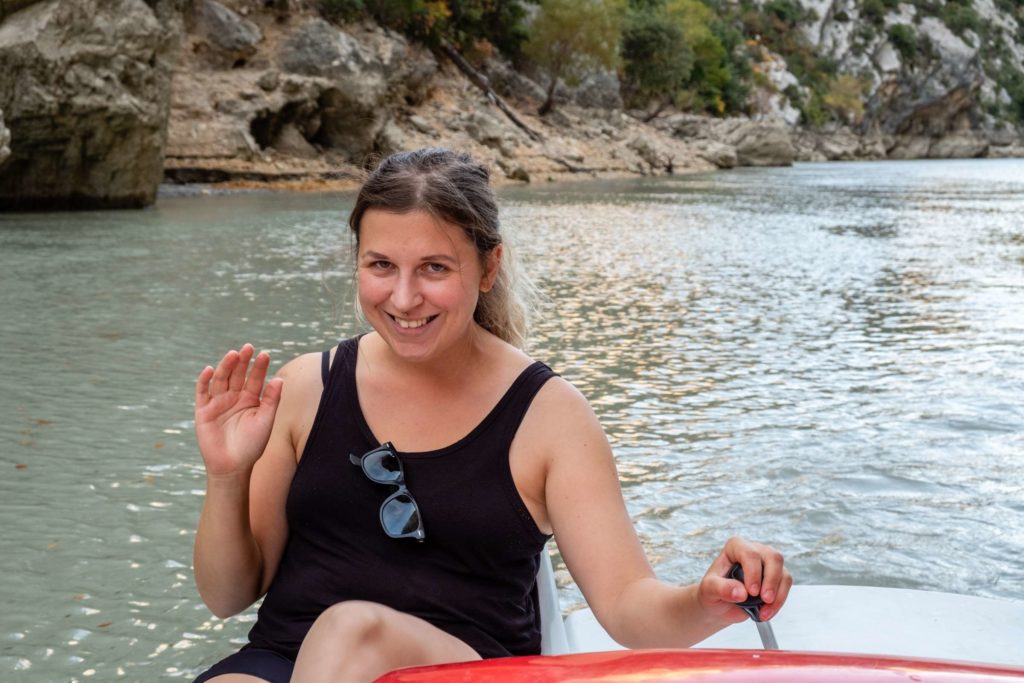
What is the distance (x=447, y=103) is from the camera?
31.3m

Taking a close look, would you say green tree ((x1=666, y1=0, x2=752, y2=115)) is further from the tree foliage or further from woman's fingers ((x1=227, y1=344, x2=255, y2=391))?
woman's fingers ((x1=227, y1=344, x2=255, y2=391))

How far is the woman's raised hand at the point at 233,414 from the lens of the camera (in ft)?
5.75

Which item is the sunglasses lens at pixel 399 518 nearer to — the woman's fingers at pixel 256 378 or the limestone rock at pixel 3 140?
the woman's fingers at pixel 256 378

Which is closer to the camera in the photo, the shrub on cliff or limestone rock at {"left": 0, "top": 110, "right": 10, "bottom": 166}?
limestone rock at {"left": 0, "top": 110, "right": 10, "bottom": 166}

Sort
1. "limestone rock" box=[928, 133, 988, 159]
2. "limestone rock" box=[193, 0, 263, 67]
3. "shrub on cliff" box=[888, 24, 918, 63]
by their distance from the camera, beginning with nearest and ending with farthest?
"limestone rock" box=[193, 0, 263, 67] → "limestone rock" box=[928, 133, 988, 159] → "shrub on cliff" box=[888, 24, 918, 63]

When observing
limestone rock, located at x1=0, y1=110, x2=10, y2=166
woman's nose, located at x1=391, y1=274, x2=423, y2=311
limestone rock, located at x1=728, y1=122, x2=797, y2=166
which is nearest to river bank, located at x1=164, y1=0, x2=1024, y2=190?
limestone rock, located at x1=728, y1=122, x2=797, y2=166

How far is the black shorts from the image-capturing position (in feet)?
5.64

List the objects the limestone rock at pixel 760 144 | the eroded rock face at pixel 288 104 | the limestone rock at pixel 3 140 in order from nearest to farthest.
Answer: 1. the limestone rock at pixel 3 140
2. the eroded rock face at pixel 288 104
3. the limestone rock at pixel 760 144

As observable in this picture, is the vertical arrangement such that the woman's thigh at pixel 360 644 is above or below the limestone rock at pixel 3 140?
above

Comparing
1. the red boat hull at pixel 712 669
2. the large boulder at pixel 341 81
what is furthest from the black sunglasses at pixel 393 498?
the large boulder at pixel 341 81

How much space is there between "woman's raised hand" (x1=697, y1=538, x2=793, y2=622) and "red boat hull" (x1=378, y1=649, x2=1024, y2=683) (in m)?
0.17

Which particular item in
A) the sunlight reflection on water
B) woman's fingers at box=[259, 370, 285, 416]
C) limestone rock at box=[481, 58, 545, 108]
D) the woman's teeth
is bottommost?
the sunlight reflection on water

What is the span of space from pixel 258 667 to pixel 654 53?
4810 cm

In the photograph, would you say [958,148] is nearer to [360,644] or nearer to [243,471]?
[243,471]
